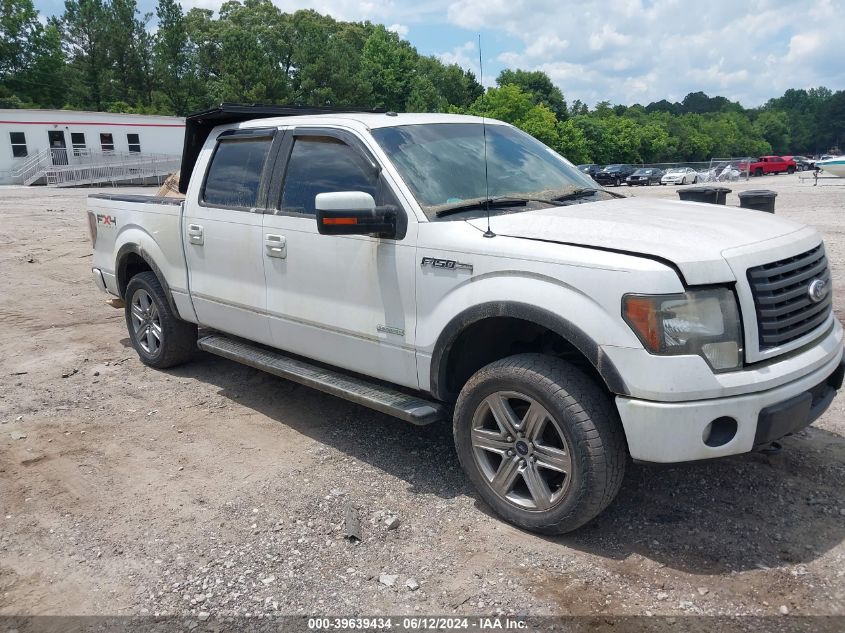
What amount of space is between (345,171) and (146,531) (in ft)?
7.64

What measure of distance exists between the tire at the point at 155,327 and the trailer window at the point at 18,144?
36.8 m

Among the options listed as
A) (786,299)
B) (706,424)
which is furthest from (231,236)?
(786,299)

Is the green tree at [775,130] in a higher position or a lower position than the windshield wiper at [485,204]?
higher

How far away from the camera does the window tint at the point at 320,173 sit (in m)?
4.25

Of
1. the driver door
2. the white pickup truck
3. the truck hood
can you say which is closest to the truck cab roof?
the white pickup truck

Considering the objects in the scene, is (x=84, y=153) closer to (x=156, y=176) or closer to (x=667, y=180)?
(x=156, y=176)

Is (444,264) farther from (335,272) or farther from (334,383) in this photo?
(334,383)

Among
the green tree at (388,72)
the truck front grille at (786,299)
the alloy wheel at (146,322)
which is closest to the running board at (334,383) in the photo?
the alloy wheel at (146,322)

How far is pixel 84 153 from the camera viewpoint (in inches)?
1507

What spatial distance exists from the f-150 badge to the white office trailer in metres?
38.0

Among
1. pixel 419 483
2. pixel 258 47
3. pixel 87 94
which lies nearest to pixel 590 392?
pixel 419 483

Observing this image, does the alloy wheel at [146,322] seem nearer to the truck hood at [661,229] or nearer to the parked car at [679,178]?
the truck hood at [661,229]

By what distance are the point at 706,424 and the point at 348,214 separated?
6.49 ft

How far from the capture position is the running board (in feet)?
12.7
